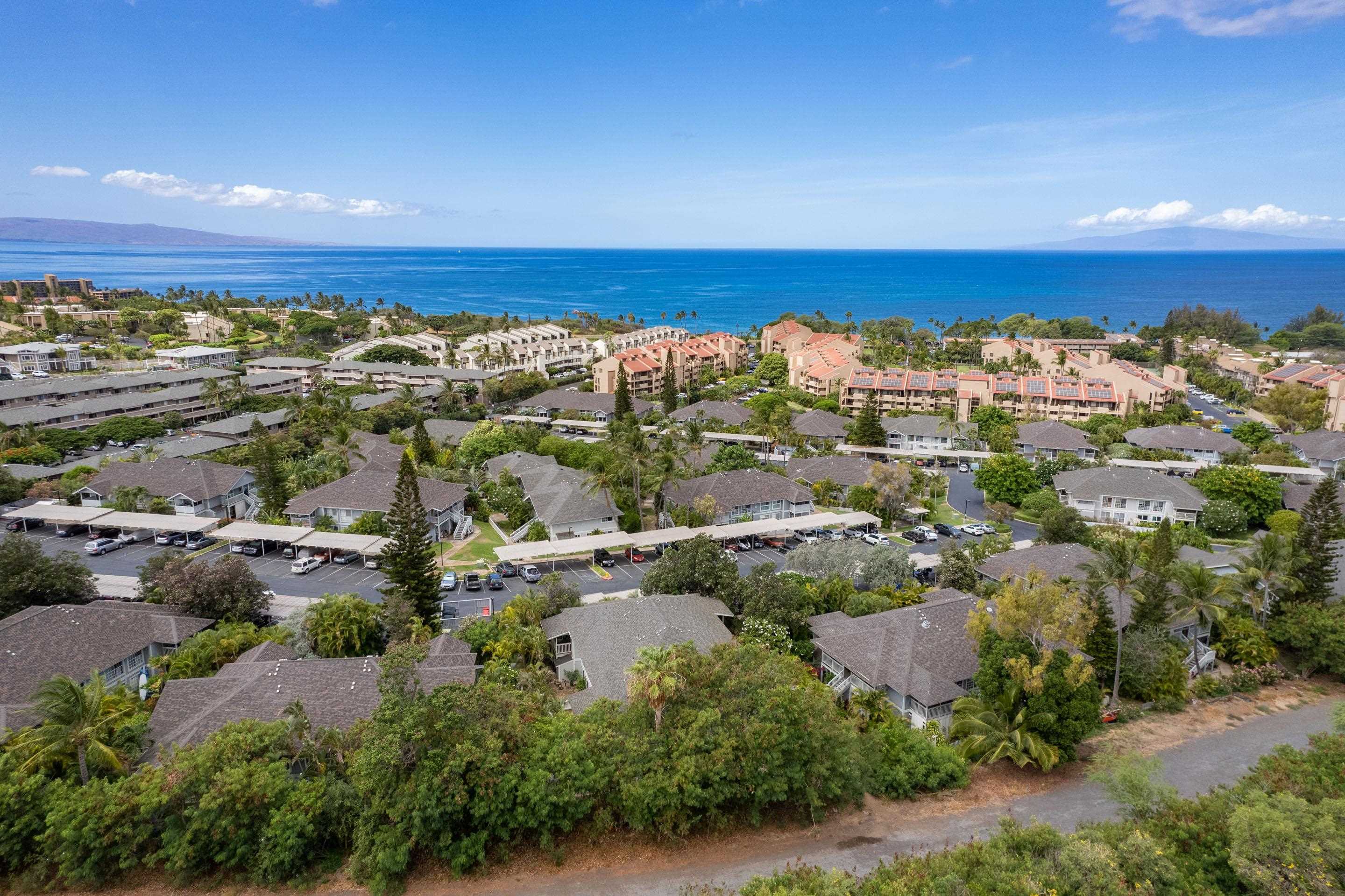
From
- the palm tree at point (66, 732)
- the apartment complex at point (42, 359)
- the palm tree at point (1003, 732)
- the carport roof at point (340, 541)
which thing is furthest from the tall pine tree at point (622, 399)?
the apartment complex at point (42, 359)

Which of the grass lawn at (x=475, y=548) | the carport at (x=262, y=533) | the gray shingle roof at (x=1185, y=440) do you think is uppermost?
the gray shingle roof at (x=1185, y=440)

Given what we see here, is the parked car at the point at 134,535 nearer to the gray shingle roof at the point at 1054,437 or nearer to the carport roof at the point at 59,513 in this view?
the carport roof at the point at 59,513

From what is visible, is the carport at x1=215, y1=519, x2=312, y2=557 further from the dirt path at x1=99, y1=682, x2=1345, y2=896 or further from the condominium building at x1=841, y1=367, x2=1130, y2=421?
the condominium building at x1=841, y1=367, x2=1130, y2=421

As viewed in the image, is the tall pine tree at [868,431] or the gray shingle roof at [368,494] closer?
the gray shingle roof at [368,494]

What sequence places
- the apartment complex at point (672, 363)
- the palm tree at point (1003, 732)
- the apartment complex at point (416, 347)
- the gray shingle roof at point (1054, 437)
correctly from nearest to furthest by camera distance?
the palm tree at point (1003, 732)
the gray shingle roof at point (1054, 437)
the apartment complex at point (672, 363)
the apartment complex at point (416, 347)

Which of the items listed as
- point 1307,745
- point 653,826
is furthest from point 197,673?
point 1307,745

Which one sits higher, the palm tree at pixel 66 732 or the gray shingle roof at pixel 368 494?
the palm tree at pixel 66 732
